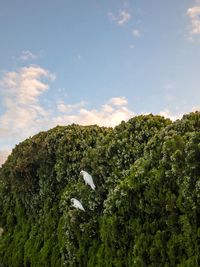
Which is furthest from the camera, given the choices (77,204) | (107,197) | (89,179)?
(89,179)

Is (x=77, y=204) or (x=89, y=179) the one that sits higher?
(x=89, y=179)

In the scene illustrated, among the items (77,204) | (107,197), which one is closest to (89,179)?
(77,204)

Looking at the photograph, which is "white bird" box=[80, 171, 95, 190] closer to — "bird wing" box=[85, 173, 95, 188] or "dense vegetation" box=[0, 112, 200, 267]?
"bird wing" box=[85, 173, 95, 188]

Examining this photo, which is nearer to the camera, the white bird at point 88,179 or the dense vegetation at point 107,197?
the dense vegetation at point 107,197

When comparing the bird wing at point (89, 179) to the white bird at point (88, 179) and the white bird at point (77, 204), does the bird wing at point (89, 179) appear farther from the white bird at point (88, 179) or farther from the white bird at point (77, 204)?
the white bird at point (77, 204)

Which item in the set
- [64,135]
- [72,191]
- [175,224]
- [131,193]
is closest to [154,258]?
[175,224]

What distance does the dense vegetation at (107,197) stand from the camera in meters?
8.60

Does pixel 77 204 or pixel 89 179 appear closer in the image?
pixel 77 204

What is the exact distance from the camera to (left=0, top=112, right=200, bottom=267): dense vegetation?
8602mm

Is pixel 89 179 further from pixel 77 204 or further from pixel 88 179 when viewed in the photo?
pixel 77 204

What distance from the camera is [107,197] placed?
37.4 ft

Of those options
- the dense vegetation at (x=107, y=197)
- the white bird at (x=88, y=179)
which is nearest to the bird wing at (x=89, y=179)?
the white bird at (x=88, y=179)

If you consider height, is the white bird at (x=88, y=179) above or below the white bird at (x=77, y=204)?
above

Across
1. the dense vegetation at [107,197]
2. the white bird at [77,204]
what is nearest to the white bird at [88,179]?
the dense vegetation at [107,197]
